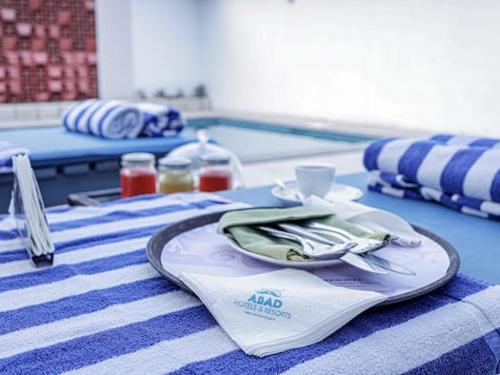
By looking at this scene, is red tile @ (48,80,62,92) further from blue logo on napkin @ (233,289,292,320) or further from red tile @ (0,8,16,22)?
blue logo on napkin @ (233,289,292,320)

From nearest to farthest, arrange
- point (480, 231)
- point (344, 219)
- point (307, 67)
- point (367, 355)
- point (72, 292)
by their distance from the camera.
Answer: point (367, 355) → point (72, 292) → point (344, 219) → point (480, 231) → point (307, 67)

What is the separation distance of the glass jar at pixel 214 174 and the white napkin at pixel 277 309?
0.74 metres

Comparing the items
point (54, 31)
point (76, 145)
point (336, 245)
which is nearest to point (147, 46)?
point (54, 31)

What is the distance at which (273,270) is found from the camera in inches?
26.9

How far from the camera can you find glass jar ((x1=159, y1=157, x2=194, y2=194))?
4.29 ft

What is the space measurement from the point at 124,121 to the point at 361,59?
2557 mm

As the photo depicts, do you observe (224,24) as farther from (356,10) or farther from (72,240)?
(72,240)

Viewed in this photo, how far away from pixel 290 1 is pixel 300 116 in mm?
1004

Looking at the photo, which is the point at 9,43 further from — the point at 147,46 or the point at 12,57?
the point at 147,46

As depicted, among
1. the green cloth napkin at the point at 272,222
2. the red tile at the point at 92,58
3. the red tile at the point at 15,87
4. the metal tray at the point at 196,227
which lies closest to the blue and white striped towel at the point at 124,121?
the metal tray at the point at 196,227

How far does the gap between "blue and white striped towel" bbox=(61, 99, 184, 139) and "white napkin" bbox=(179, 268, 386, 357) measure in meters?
2.23

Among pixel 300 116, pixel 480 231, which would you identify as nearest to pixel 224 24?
pixel 300 116

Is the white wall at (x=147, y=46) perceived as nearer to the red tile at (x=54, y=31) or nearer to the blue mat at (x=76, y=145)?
the red tile at (x=54, y=31)

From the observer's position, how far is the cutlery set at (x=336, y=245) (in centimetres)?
66
